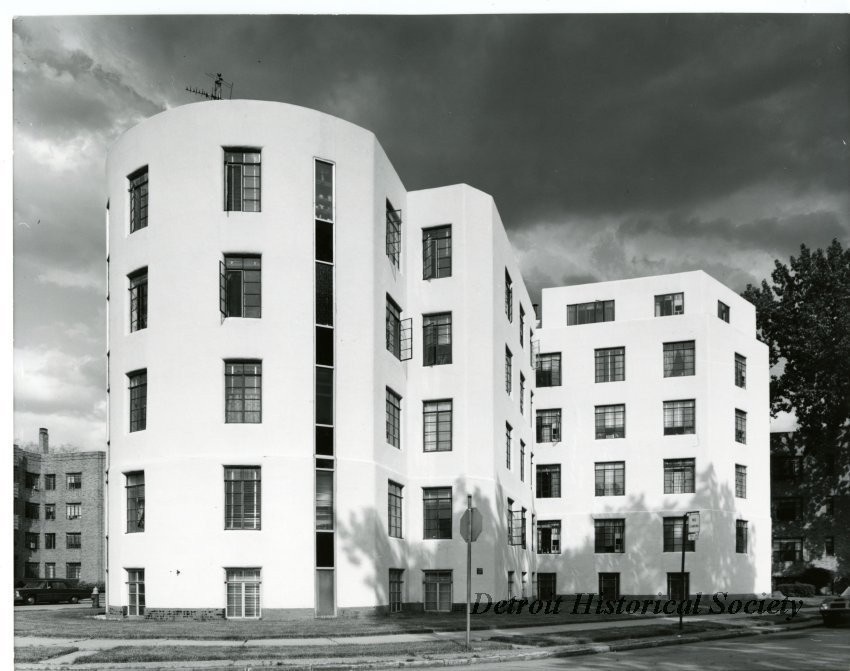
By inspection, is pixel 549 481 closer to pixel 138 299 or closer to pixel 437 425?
pixel 437 425

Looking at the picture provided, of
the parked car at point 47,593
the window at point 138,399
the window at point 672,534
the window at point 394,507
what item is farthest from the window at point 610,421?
the parked car at point 47,593

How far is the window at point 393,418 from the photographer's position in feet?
116

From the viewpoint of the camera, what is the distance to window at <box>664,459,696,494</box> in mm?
49562

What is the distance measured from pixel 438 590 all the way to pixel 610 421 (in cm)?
1792

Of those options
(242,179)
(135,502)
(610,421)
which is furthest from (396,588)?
(610,421)

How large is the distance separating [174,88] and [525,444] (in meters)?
25.7

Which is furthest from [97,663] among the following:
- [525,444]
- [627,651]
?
[525,444]

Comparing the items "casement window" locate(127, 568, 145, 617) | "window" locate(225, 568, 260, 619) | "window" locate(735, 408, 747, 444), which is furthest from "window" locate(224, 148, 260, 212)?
"window" locate(735, 408, 747, 444)

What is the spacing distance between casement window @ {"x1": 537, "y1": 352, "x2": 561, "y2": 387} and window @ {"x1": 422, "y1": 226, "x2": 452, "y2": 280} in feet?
52.6

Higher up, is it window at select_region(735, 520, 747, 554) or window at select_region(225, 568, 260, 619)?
window at select_region(225, 568, 260, 619)

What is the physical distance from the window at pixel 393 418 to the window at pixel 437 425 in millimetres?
1823

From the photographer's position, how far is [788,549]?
6184 centimetres

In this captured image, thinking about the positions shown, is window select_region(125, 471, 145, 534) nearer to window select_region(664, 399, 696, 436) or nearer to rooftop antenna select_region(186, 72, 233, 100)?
rooftop antenna select_region(186, 72, 233, 100)

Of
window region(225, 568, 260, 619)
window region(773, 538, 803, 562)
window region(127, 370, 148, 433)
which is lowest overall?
window region(773, 538, 803, 562)
